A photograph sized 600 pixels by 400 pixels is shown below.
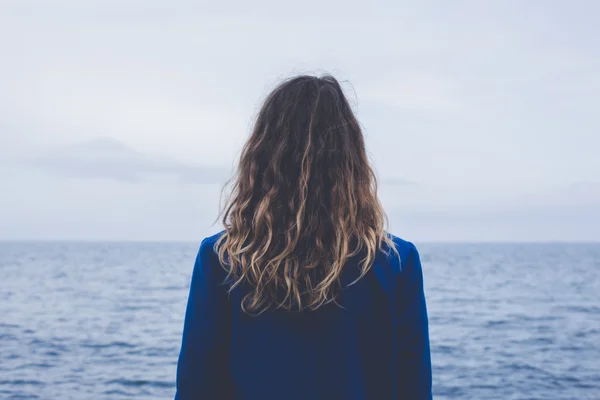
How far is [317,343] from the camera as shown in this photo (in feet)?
5.56

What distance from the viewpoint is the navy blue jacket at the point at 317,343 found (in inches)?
66.8

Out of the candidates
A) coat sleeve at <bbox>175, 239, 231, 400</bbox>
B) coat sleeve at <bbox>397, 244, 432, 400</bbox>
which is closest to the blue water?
coat sleeve at <bbox>175, 239, 231, 400</bbox>

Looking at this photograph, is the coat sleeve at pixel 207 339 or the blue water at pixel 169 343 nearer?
the coat sleeve at pixel 207 339

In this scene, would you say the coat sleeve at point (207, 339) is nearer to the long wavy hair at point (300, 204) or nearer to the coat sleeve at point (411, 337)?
the long wavy hair at point (300, 204)

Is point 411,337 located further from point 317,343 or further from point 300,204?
point 300,204

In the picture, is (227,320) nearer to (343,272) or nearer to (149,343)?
(343,272)

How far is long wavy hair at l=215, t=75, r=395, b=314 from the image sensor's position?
1.69 metres

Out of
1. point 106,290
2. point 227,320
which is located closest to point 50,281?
point 106,290

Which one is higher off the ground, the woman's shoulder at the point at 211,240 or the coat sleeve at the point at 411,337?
the woman's shoulder at the point at 211,240

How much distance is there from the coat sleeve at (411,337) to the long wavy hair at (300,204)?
121 millimetres

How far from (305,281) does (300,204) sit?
0.68 feet

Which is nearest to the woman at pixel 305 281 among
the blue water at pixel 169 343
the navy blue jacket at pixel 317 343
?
the navy blue jacket at pixel 317 343

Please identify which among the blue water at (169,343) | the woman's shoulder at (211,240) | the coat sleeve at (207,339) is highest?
the woman's shoulder at (211,240)

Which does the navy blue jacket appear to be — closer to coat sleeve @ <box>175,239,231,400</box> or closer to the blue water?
coat sleeve @ <box>175,239,231,400</box>
